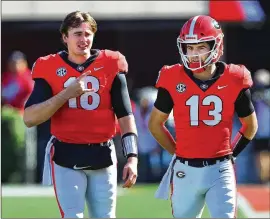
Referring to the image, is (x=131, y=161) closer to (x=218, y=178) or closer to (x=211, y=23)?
(x=218, y=178)

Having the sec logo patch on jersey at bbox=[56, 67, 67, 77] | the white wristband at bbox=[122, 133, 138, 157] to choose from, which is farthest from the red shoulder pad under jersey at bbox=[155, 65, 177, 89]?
the sec logo patch on jersey at bbox=[56, 67, 67, 77]

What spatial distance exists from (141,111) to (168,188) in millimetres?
7343

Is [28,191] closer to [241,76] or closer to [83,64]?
[83,64]

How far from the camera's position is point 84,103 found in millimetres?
6469

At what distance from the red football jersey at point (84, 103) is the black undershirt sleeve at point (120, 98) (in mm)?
30

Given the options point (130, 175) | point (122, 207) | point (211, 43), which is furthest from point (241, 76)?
point (122, 207)

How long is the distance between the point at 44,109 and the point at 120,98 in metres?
0.53

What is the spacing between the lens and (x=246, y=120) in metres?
→ 6.67

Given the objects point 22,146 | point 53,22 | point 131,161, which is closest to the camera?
point 131,161

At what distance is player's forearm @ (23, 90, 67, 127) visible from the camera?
6.28 metres

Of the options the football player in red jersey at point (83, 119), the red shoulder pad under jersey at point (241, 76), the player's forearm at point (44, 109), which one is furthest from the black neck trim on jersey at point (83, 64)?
the red shoulder pad under jersey at point (241, 76)

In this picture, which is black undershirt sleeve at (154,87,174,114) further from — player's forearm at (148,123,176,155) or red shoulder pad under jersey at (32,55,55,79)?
red shoulder pad under jersey at (32,55,55,79)

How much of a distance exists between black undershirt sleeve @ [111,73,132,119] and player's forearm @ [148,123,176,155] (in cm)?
30

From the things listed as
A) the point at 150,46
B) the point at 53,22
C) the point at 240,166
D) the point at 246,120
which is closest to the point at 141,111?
the point at 240,166
